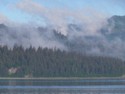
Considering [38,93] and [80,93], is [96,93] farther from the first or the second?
[38,93]

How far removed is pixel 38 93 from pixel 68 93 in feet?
25.8

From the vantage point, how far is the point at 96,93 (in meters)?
132

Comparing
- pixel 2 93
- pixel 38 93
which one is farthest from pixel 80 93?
pixel 2 93

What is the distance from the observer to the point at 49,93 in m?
133

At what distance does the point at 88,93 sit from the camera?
133125mm

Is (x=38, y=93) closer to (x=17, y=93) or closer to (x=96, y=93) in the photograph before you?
(x=17, y=93)

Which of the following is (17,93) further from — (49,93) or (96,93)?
(96,93)

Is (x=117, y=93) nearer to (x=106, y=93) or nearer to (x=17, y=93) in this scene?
(x=106, y=93)

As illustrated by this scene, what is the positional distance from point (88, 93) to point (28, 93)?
15.4 meters

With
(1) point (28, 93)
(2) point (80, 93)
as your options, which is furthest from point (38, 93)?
(2) point (80, 93)

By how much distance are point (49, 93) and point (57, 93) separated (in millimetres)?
2067

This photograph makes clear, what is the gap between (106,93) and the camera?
134 meters

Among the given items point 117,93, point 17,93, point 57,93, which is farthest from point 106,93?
point 17,93

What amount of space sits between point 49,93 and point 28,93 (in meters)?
5.37
